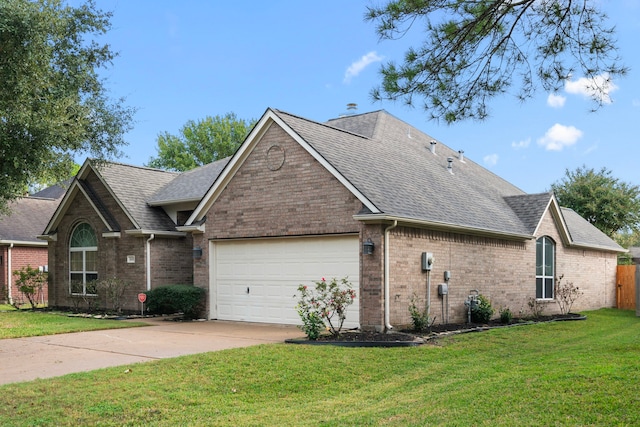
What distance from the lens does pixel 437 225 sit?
50.6 ft

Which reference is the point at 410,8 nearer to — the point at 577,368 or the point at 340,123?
the point at 577,368

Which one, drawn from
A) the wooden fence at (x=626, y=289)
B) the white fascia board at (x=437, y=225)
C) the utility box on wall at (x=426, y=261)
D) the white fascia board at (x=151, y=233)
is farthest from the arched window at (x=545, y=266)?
the white fascia board at (x=151, y=233)

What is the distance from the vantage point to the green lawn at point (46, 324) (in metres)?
14.7

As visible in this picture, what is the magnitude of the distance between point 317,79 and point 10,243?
50.6ft

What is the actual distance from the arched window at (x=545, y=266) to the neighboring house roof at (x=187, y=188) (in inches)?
450

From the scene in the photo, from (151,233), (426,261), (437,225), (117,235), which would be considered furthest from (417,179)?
(117,235)

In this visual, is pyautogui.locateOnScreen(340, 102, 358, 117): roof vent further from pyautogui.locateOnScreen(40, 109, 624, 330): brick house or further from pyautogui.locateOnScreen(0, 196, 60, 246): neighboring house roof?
pyautogui.locateOnScreen(0, 196, 60, 246): neighboring house roof

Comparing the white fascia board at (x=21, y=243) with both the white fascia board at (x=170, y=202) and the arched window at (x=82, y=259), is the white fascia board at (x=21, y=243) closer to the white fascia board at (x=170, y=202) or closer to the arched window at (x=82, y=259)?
the arched window at (x=82, y=259)

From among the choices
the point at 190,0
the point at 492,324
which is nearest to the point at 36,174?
the point at 190,0

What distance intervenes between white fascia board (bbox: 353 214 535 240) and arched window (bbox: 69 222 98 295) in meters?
11.5

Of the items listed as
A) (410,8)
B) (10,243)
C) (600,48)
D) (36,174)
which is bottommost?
(10,243)

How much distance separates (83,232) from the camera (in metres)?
22.1

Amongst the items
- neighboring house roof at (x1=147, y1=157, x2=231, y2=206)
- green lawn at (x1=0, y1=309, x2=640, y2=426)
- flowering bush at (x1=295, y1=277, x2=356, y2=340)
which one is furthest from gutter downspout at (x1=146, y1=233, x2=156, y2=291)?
green lawn at (x1=0, y1=309, x2=640, y2=426)

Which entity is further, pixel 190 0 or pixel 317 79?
pixel 317 79
